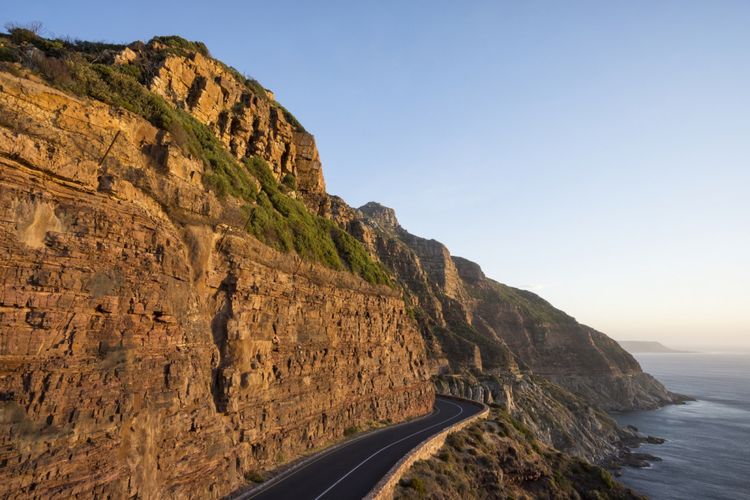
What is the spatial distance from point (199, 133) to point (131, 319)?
51.6ft

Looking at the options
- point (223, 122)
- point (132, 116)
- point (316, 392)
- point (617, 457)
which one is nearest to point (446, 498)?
point (316, 392)

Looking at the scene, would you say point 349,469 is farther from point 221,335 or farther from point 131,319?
point 131,319

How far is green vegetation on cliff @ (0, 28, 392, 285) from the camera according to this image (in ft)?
54.0

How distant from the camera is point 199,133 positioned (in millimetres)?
26344

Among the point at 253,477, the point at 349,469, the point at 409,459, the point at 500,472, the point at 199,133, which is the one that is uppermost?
the point at 199,133

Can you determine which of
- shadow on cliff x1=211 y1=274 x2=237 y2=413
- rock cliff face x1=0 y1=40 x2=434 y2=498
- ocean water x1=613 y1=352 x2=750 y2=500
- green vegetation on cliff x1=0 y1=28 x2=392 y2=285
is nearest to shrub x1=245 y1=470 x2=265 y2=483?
rock cliff face x1=0 y1=40 x2=434 y2=498

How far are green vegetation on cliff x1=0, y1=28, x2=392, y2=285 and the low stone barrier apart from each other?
15314 millimetres

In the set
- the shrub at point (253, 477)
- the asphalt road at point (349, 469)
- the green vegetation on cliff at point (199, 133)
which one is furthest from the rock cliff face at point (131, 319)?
the asphalt road at point (349, 469)

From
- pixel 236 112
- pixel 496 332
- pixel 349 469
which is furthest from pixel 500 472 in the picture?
pixel 496 332

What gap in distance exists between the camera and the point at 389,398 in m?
38.6

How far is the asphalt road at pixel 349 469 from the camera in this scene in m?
19.5

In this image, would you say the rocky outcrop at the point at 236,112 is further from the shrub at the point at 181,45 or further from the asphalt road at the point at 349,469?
the asphalt road at the point at 349,469

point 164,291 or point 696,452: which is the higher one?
point 164,291

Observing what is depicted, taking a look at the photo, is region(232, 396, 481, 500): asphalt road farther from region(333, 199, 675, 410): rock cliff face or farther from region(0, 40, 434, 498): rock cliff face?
region(333, 199, 675, 410): rock cliff face
